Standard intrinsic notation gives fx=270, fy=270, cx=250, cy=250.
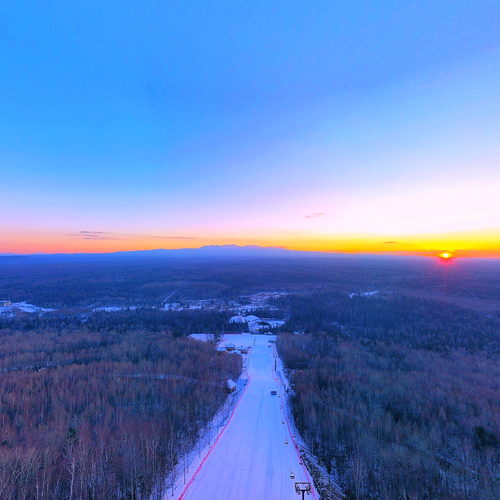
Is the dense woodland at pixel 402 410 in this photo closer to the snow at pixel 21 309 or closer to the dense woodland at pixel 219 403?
the dense woodland at pixel 219 403

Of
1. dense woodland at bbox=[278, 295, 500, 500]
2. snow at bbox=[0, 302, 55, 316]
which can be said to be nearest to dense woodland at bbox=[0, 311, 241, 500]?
dense woodland at bbox=[278, 295, 500, 500]

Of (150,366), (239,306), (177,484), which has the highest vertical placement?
(177,484)

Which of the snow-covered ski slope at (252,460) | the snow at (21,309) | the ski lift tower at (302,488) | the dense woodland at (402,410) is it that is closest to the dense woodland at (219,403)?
the dense woodland at (402,410)

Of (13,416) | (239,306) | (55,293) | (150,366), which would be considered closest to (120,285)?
(55,293)

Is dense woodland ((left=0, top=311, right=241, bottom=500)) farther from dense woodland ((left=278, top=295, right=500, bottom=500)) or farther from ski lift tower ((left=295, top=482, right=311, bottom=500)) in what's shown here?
dense woodland ((left=278, top=295, right=500, bottom=500))

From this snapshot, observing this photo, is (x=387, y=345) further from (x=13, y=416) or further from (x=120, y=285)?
(x=120, y=285)

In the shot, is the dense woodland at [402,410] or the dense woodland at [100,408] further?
the dense woodland at [402,410]

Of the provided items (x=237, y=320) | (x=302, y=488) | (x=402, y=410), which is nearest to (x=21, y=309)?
(x=237, y=320)

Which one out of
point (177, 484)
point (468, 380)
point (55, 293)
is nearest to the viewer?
point (177, 484)
